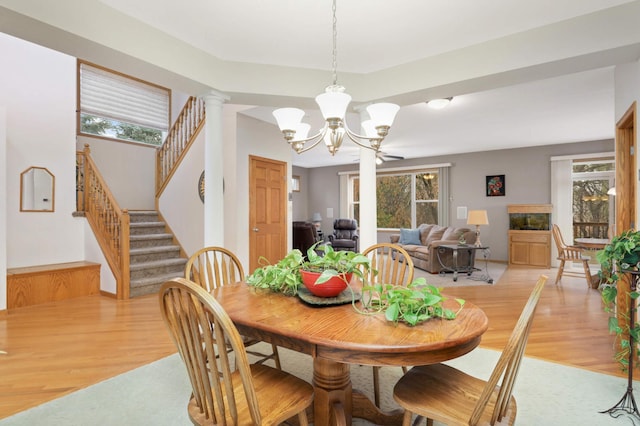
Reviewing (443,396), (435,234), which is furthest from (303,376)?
(435,234)

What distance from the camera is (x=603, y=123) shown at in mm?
5676

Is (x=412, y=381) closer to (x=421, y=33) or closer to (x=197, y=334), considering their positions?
(x=197, y=334)

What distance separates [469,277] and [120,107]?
6.92 m

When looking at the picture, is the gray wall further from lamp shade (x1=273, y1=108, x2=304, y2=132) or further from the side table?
lamp shade (x1=273, y1=108, x2=304, y2=132)

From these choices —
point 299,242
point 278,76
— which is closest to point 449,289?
point 299,242

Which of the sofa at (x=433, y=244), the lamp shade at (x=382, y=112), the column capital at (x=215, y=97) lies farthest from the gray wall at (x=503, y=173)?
the lamp shade at (x=382, y=112)

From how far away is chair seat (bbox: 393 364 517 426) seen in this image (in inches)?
48.9

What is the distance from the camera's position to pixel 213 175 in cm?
347

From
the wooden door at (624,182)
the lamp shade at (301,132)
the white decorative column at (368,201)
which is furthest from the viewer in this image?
the white decorative column at (368,201)

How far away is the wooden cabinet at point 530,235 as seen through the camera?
7.14 meters

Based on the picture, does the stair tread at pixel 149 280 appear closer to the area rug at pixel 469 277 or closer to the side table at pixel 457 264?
the area rug at pixel 469 277

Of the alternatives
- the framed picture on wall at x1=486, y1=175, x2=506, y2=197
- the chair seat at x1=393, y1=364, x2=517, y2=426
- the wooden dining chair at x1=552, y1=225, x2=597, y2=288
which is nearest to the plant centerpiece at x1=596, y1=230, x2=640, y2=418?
the chair seat at x1=393, y1=364, x2=517, y2=426

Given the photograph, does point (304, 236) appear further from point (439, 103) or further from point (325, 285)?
point (325, 285)

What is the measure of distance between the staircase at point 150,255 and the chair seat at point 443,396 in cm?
421
